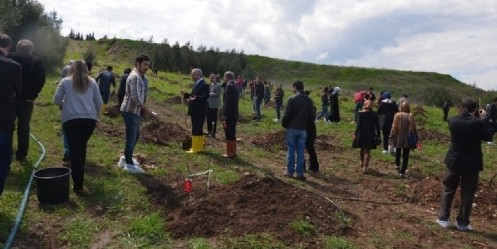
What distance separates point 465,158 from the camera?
7.61 meters

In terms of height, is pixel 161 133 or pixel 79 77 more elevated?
pixel 79 77

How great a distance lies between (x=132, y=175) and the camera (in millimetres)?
8844

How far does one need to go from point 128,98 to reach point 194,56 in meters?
58.5

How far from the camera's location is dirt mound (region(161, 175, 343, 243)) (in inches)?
251

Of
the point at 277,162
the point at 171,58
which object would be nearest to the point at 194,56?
the point at 171,58

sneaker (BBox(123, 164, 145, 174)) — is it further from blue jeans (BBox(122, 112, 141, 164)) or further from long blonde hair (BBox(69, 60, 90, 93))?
long blonde hair (BBox(69, 60, 90, 93))

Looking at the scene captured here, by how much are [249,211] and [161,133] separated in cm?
777

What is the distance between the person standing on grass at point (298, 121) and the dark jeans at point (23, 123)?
5.03m

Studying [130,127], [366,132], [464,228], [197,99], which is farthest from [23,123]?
[366,132]

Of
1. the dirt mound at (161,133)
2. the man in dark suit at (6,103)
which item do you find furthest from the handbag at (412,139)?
the man in dark suit at (6,103)

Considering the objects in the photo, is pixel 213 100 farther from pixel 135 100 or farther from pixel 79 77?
pixel 79 77

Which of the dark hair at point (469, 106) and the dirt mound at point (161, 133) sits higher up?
the dark hair at point (469, 106)

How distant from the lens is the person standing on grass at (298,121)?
10172 mm

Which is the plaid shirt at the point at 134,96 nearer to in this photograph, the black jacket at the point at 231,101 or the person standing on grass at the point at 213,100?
the black jacket at the point at 231,101
